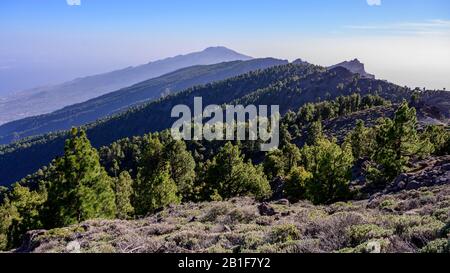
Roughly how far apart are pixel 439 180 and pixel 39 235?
87.8 ft

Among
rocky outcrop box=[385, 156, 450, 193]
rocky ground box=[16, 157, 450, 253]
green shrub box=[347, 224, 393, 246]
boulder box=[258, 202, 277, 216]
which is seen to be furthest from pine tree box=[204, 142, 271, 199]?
green shrub box=[347, 224, 393, 246]

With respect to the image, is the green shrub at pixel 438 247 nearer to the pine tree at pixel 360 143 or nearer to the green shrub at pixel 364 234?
the green shrub at pixel 364 234

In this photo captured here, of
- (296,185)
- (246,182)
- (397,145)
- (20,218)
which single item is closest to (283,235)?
(397,145)

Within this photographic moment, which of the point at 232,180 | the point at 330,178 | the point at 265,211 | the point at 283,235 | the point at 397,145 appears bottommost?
the point at 232,180

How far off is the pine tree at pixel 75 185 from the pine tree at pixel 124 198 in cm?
1161

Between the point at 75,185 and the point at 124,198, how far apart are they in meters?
23.5

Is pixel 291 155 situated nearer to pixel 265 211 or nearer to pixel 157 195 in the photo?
pixel 157 195

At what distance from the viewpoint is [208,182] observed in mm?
50531

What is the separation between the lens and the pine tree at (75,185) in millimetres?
33250

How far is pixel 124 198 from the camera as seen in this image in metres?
56.8

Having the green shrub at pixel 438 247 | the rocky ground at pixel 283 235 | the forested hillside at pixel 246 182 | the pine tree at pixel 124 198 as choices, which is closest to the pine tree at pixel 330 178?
the forested hillside at pixel 246 182
